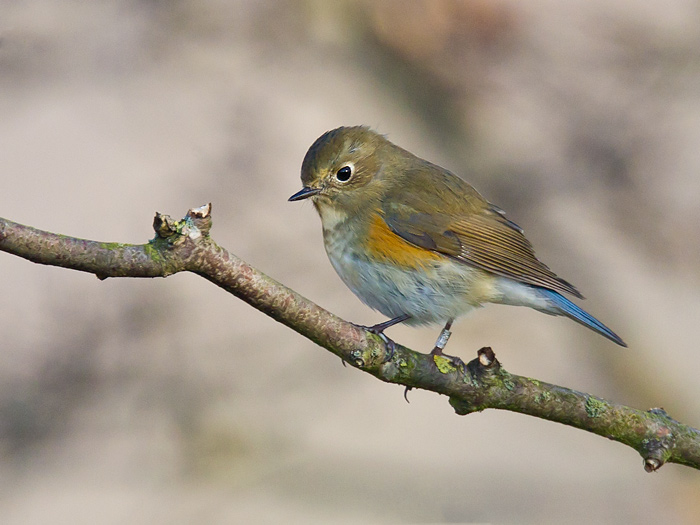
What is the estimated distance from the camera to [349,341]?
8.14 feet

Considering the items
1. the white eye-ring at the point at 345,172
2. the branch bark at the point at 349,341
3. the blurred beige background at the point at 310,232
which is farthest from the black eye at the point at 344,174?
the branch bark at the point at 349,341

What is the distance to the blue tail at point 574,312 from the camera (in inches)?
140

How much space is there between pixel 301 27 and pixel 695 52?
7.72 ft

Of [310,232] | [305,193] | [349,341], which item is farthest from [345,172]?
[349,341]

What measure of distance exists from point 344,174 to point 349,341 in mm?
1562

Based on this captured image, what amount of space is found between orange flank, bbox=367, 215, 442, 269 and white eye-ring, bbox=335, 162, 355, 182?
0.33 metres

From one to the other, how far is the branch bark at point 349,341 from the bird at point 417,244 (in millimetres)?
644

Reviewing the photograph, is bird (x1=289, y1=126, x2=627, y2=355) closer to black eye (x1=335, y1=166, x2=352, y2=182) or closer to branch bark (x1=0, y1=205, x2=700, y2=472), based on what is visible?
black eye (x1=335, y1=166, x2=352, y2=182)

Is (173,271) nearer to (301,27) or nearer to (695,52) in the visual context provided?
(301,27)

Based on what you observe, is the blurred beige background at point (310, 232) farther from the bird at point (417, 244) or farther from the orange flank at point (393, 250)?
the orange flank at point (393, 250)

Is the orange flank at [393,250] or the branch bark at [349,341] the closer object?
the branch bark at [349,341]

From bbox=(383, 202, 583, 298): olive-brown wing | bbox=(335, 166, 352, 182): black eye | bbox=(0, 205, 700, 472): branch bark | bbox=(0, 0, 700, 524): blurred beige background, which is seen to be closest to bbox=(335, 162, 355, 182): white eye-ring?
bbox=(335, 166, 352, 182): black eye

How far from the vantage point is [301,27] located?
493 cm

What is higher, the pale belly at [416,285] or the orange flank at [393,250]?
the orange flank at [393,250]
